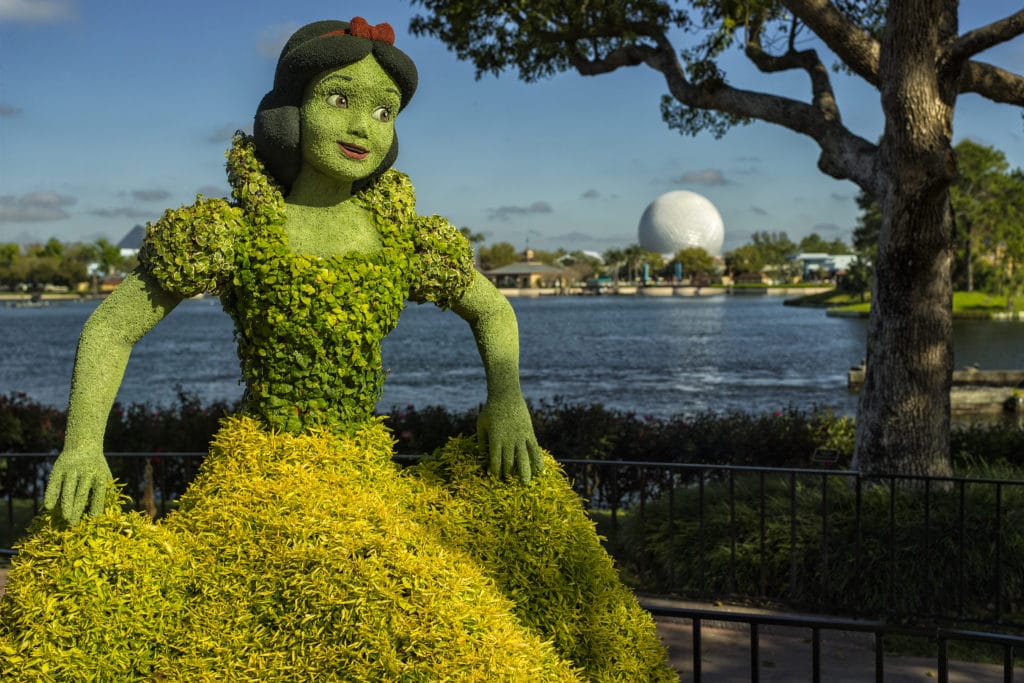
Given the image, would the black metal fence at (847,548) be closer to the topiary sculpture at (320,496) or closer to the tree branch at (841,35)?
the topiary sculpture at (320,496)

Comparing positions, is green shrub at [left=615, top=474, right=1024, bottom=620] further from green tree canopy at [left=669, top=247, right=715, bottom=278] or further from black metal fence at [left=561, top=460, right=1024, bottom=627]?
green tree canopy at [left=669, top=247, right=715, bottom=278]

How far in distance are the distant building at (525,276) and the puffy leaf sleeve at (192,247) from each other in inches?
5494

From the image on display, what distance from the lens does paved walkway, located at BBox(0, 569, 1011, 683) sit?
5242mm

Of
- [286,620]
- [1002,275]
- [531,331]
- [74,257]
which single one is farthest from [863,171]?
[74,257]

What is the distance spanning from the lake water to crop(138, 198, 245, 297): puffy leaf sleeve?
33.3 feet

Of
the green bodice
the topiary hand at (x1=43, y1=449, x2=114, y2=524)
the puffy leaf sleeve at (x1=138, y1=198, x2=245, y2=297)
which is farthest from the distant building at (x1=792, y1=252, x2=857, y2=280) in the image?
the topiary hand at (x1=43, y1=449, x2=114, y2=524)

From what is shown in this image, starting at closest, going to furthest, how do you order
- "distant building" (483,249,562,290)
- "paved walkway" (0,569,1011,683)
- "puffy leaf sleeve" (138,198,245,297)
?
"puffy leaf sleeve" (138,198,245,297)
"paved walkway" (0,569,1011,683)
"distant building" (483,249,562,290)

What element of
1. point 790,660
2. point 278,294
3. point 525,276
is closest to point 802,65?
point 790,660

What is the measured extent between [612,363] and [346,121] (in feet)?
119

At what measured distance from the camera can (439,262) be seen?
3.50 meters

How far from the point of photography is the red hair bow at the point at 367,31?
3301mm

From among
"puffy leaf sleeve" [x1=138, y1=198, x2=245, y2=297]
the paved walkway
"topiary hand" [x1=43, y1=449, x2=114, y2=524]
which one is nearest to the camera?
"topiary hand" [x1=43, y1=449, x2=114, y2=524]

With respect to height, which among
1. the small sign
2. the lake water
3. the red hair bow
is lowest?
the lake water

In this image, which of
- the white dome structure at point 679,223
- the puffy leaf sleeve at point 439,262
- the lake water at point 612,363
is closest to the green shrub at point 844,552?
the puffy leaf sleeve at point 439,262
